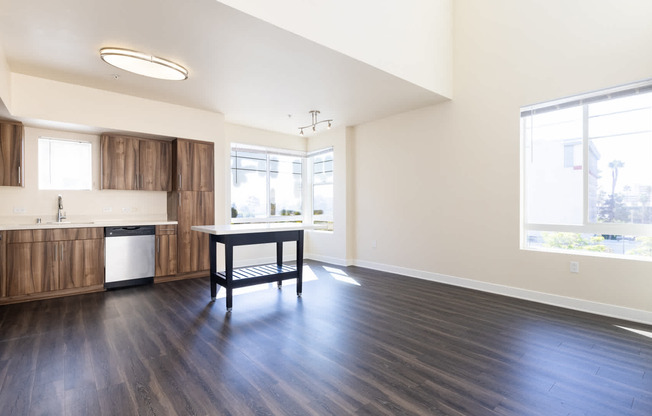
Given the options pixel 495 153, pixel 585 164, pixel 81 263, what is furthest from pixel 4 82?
pixel 585 164

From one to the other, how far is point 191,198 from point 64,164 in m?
1.72

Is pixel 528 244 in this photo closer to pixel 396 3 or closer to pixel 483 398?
pixel 483 398

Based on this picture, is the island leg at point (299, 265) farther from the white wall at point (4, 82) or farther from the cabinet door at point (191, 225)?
the white wall at point (4, 82)

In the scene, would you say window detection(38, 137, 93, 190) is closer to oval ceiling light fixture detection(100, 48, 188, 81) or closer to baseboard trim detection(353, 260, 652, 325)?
oval ceiling light fixture detection(100, 48, 188, 81)

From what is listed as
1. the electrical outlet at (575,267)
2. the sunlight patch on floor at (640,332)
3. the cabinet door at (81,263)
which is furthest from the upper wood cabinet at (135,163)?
the sunlight patch on floor at (640,332)

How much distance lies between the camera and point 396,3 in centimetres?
361

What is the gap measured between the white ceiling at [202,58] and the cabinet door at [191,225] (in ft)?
4.82

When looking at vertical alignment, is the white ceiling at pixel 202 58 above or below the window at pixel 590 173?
above

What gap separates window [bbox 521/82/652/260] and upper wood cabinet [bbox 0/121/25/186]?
6261mm

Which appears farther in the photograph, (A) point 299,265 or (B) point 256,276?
(A) point 299,265

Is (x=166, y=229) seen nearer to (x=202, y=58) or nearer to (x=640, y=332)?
(x=202, y=58)

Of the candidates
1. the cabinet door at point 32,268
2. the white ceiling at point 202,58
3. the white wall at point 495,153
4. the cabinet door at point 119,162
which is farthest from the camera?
the cabinet door at point 119,162

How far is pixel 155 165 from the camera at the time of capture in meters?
4.91

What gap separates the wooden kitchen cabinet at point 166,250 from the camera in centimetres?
470
